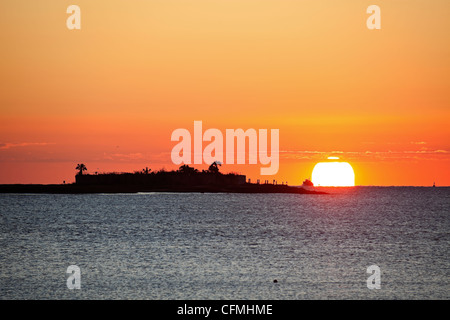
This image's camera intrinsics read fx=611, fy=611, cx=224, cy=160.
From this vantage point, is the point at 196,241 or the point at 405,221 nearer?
the point at 196,241

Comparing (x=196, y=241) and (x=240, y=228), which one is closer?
(x=196, y=241)

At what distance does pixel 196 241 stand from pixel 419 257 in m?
23.4

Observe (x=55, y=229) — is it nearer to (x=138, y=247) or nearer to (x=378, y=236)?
(x=138, y=247)

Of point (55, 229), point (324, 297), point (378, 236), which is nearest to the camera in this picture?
point (324, 297)

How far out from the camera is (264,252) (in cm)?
5512

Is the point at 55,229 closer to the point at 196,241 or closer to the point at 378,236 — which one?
Result: the point at 196,241

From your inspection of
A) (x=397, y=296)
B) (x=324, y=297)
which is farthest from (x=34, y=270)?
(x=397, y=296)
